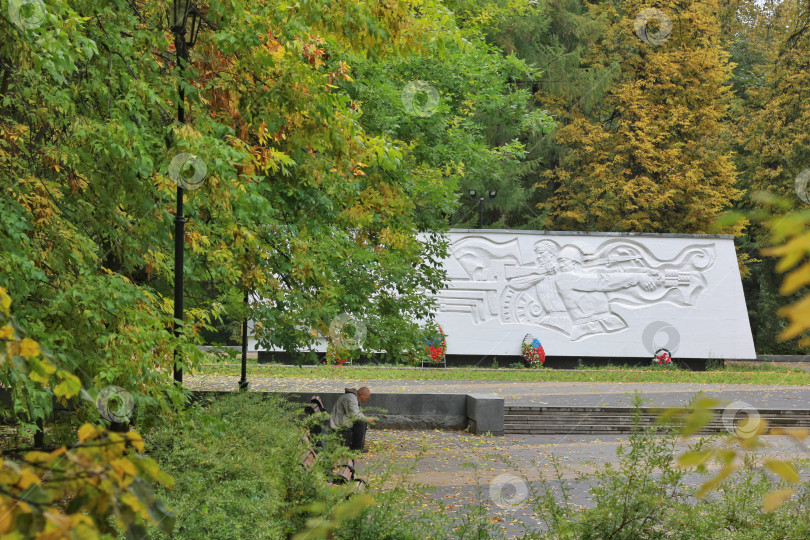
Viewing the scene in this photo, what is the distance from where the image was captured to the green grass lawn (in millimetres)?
19750

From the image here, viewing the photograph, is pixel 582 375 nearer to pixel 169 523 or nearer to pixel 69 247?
pixel 69 247

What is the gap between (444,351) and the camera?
21531mm

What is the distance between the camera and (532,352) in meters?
21.8

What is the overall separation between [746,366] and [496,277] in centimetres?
951

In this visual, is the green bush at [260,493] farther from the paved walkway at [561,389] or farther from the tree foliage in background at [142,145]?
the paved walkway at [561,389]

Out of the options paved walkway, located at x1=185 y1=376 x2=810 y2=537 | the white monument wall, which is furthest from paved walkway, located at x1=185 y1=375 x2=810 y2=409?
the white monument wall

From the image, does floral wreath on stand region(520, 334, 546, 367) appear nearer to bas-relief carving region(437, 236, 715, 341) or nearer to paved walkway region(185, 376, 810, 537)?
bas-relief carving region(437, 236, 715, 341)

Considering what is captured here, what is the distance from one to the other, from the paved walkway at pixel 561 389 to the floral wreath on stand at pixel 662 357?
3.23 meters

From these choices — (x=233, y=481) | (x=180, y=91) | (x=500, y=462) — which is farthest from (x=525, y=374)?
(x=180, y=91)

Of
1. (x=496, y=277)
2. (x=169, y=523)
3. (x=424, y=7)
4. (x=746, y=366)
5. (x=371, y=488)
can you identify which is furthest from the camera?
(x=746, y=366)

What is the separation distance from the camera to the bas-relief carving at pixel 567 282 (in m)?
22.0

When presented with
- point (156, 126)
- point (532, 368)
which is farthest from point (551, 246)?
point (156, 126)

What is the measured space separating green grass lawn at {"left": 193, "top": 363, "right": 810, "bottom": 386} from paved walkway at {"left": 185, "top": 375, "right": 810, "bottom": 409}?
720mm

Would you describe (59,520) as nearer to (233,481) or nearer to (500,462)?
(233,481)
